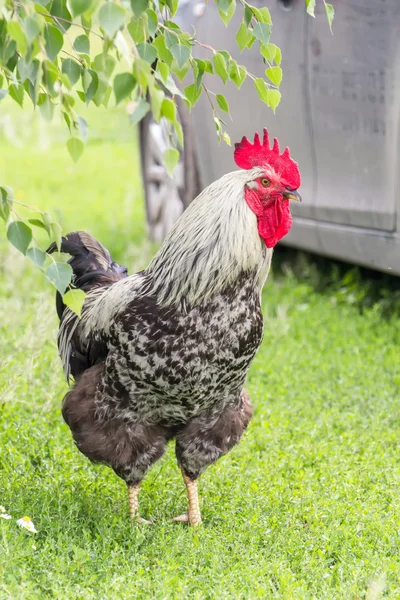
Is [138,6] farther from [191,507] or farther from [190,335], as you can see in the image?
[191,507]

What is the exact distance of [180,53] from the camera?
2465 millimetres

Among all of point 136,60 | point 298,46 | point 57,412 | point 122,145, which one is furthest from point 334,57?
point 122,145

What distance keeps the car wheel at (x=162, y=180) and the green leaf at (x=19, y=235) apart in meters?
4.94

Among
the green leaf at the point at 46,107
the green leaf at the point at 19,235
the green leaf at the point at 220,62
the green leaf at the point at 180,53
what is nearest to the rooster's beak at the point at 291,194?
the green leaf at the point at 220,62

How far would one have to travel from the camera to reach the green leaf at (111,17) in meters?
1.96

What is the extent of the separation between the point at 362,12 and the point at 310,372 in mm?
2104

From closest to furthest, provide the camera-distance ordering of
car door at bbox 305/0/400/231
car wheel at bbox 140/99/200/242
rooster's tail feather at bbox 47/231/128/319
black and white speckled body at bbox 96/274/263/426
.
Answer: black and white speckled body at bbox 96/274/263/426 < rooster's tail feather at bbox 47/231/128/319 < car door at bbox 305/0/400/231 < car wheel at bbox 140/99/200/242

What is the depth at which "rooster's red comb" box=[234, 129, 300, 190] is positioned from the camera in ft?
11.1

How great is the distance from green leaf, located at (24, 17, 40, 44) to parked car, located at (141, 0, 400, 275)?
3.23 metres

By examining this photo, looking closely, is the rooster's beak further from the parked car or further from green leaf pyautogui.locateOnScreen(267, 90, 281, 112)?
the parked car

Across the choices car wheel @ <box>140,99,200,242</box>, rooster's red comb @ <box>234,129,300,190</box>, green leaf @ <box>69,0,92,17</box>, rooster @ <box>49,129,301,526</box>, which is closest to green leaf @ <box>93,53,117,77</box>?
green leaf @ <box>69,0,92,17</box>

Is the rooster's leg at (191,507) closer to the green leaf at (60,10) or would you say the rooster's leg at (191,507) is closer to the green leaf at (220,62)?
the green leaf at (220,62)

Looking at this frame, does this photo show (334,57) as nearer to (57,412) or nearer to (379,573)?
(57,412)

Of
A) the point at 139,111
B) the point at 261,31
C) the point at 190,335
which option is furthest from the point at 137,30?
the point at 190,335
